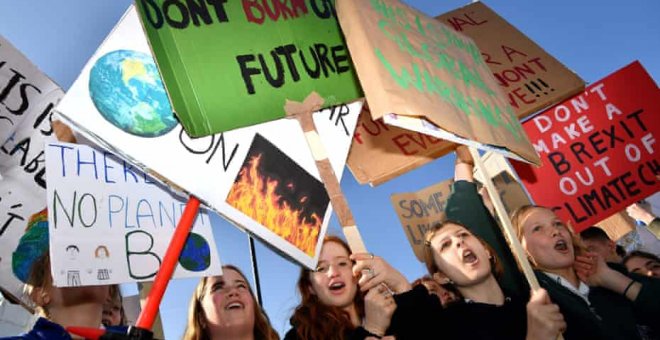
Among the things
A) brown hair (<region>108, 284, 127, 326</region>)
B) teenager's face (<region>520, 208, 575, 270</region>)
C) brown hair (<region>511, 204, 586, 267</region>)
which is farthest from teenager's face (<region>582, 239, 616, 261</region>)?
brown hair (<region>108, 284, 127, 326</region>)

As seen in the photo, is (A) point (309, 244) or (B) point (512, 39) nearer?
(A) point (309, 244)

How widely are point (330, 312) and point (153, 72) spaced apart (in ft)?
3.58

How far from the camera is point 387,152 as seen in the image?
8.18 ft

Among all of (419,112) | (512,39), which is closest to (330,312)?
(419,112)

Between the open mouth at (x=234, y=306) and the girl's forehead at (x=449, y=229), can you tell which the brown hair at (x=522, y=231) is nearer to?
the girl's forehead at (x=449, y=229)

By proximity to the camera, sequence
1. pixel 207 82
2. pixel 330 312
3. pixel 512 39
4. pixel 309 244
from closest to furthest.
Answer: pixel 207 82 → pixel 309 244 → pixel 330 312 → pixel 512 39

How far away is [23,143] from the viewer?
2.16 meters

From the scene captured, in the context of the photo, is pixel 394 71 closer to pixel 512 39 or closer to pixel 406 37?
pixel 406 37

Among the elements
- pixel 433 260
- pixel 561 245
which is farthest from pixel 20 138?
pixel 561 245

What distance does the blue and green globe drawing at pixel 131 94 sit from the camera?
1.46m

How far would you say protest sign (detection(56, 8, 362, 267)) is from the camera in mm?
1444

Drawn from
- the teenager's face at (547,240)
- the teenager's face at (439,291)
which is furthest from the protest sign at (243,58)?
the teenager's face at (547,240)

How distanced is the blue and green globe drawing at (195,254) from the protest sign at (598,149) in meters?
2.08

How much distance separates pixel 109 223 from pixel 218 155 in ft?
1.30
